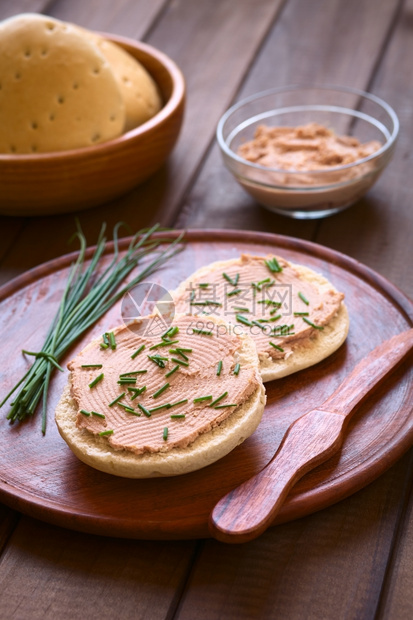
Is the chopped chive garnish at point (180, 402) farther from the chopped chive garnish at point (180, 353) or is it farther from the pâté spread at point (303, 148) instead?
the pâté spread at point (303, 148)

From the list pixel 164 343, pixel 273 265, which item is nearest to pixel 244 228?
pixel 273 265

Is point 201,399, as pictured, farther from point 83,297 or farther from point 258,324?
point 83,297

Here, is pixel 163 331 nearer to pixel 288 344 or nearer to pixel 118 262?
pixel 288 344

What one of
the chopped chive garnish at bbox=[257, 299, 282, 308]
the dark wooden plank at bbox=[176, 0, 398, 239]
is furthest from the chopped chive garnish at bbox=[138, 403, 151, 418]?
the dark wooden plank at bbox=[176, 0, 398, 239]

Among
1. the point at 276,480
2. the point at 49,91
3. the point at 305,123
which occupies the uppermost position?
the point at 49,91

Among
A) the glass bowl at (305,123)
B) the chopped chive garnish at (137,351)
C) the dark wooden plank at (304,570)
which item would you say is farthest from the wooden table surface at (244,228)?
the chopped chive garnish at (137,351)
